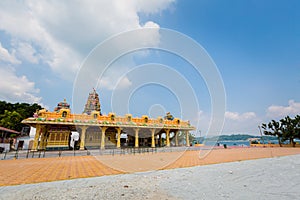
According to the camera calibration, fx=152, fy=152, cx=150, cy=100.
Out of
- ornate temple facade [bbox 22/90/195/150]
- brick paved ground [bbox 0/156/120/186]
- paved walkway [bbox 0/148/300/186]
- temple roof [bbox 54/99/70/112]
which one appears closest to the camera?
brick paved ground [bbox 0/156/120/186]

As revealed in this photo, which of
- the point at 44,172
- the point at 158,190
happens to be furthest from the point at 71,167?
the point at 158,190

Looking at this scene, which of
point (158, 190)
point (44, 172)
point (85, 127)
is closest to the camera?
point (158, 190)

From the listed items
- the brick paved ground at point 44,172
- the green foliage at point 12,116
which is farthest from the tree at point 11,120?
the brick paved ground at point 44,172

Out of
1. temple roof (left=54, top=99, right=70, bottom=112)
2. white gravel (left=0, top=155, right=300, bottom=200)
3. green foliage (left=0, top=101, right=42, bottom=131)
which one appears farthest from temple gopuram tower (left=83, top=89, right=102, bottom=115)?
white gravel (left=0, top=155, right=300, bottom=200)

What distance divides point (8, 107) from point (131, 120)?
1303 inches

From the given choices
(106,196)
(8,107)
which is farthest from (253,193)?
(8,107)

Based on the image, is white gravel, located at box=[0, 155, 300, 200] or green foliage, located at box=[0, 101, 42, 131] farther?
green foliage, located at box=[0, 101, 42, 131]

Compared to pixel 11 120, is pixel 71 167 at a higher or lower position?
lower

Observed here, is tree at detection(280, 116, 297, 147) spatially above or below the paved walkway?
above

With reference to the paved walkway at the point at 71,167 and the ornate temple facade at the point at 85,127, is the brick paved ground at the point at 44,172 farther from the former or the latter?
the ornate temple facade at the point at 85,127

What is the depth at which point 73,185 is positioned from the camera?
464cm

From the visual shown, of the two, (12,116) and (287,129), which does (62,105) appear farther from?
(287,129)

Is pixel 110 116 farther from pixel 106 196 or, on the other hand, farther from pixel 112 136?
pixel 106 196

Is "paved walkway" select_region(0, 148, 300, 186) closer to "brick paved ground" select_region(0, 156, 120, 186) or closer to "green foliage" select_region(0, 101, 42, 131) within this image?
"brick paved ground" select_region(0, 156, 120, 186)
